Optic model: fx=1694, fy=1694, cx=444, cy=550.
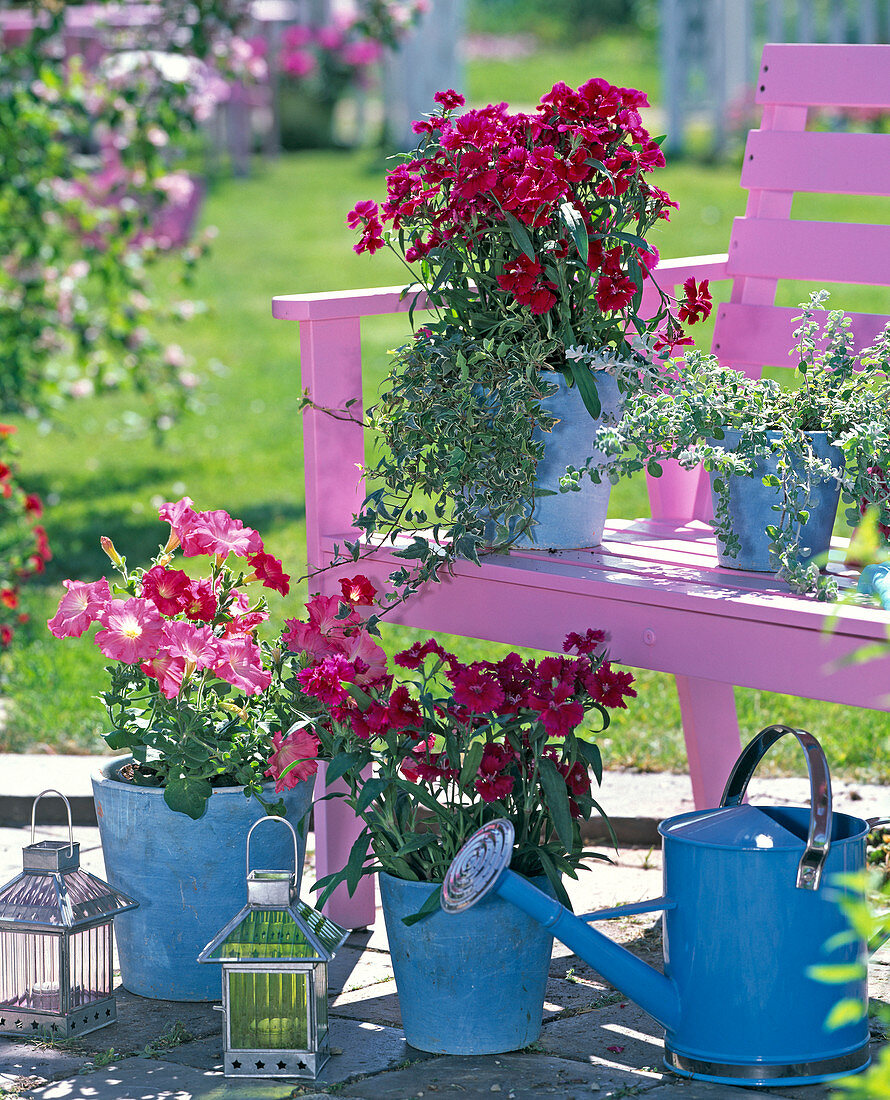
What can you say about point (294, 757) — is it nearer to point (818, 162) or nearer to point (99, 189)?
point (818, 162)

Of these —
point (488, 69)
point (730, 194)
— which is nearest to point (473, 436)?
point (730, 194)

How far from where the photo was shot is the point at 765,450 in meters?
2.28

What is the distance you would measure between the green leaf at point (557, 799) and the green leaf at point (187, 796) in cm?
52

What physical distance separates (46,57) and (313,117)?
991cm

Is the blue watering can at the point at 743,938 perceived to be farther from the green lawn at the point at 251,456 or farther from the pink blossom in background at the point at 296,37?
the pink blossom in background at the point at 296,37

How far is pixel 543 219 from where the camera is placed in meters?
2.41

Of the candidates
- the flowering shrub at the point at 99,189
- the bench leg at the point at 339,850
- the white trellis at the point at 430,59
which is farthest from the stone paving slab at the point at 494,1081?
the white trellis at the point at 430,59

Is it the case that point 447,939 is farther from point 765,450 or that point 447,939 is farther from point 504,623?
point 765,450

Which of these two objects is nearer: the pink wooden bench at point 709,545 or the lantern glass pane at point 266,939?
the pink wooden bench at point 709,545

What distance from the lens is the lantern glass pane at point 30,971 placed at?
2.43 metres

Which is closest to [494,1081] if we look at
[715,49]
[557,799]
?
[557,799]

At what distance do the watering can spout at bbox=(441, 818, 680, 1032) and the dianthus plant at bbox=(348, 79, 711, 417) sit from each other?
671 millimetres

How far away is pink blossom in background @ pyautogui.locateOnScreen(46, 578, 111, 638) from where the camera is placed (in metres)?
2.50

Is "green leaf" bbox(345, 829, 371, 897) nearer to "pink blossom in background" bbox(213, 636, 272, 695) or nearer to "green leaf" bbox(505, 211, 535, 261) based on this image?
"pink blossom in background" bbox(213, 636, 272, 695)
